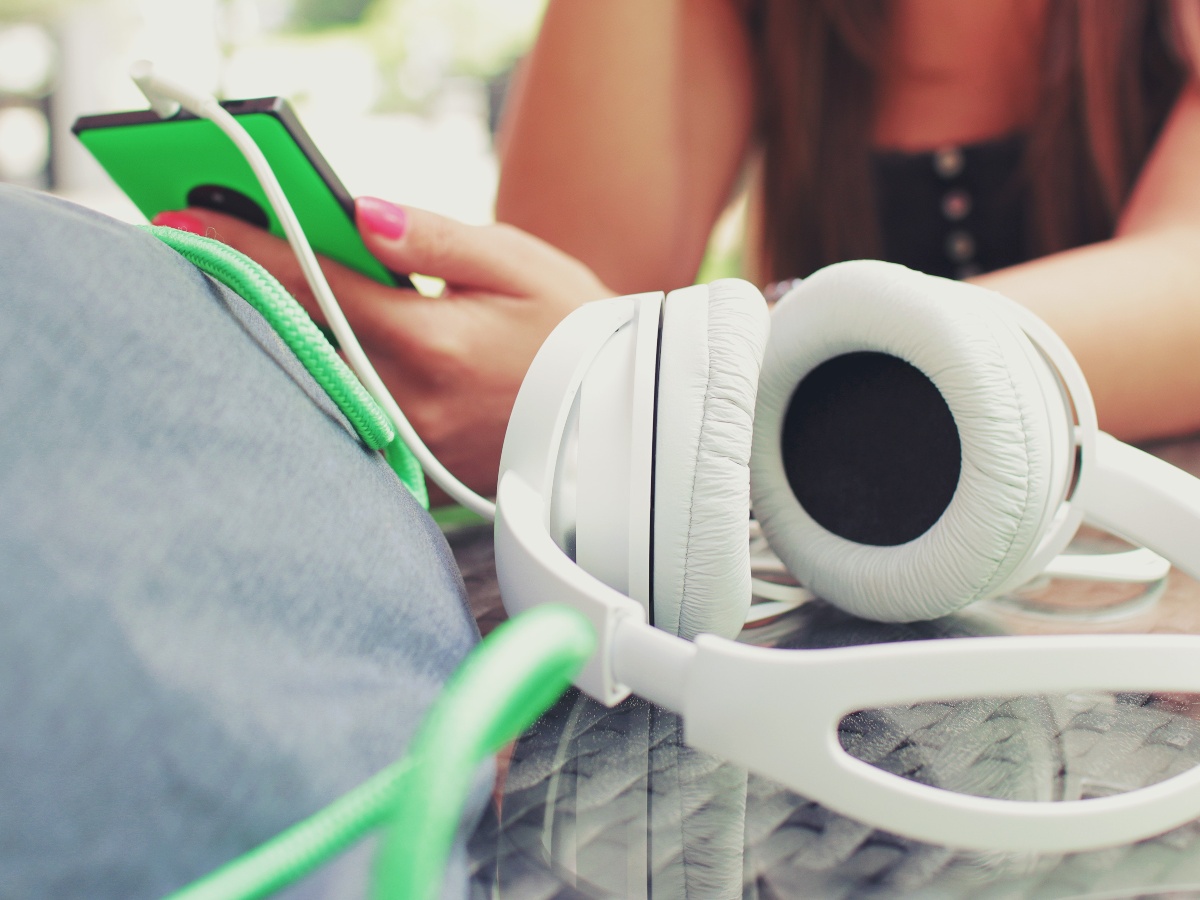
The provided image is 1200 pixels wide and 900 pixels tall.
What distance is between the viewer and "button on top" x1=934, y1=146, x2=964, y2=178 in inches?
34.7

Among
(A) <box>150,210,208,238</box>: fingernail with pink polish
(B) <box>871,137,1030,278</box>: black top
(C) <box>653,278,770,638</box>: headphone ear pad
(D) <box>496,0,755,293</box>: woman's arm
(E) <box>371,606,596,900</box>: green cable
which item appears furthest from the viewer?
(B) <box>871,137,1030,278</box>: black top

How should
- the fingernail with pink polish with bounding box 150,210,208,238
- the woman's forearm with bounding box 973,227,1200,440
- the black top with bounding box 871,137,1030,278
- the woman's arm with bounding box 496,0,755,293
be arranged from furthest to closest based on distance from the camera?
the black top with bounding box 871,137,1030,278 → the woman's arm with bounding box 496,0,755,293 → the woman's forearm with bounding box 973,227,1200,440 → the fingernail with pink polish with bounding box 150,210,208,238

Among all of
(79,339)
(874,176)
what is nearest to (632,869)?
(79,339)

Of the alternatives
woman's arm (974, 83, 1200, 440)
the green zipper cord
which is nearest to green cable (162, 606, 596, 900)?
the green zipper cord

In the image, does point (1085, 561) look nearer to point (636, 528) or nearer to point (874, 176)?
point (636, 528)

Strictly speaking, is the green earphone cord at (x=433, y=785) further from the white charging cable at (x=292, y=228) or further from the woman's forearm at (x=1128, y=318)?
the woman's forearm at (x=1128, y=318)

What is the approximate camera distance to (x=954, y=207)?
89 centimetres

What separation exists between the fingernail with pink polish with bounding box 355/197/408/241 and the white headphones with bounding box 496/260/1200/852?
5.0 inches

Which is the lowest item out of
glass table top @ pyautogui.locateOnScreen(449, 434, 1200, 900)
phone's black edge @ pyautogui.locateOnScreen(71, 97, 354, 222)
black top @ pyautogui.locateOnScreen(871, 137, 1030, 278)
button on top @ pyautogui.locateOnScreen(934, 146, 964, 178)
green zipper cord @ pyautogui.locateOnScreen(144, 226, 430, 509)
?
glass table top @ pyautogui.locateOnScreen(449, 434, 1200, 900)

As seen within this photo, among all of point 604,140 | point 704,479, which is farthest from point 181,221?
point 604,140

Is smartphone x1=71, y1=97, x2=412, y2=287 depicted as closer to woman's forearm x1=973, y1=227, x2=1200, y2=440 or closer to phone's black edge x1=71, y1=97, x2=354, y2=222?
phone's black edge x1=71, y1=97, x2=354, y2=222

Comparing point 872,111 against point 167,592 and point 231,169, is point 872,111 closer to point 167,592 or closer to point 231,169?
point 231,169

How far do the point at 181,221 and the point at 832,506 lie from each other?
0.30 meters

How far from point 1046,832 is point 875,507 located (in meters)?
0.14
